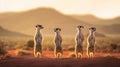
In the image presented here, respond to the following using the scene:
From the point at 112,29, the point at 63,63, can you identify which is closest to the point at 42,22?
the point at 112,29

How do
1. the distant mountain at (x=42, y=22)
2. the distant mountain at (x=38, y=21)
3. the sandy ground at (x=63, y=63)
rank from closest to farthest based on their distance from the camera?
the sandy ground at (x=63, y=63) < the distant mountain at (x=42, y=22) < the distant mountain at (x=38, y=21)

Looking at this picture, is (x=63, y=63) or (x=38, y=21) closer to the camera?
(x=63, y=63)

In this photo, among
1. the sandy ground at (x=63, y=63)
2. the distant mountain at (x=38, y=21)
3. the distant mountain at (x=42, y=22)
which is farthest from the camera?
the distant mountain at (x=38, y=21)

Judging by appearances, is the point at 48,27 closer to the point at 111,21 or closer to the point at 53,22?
the point at 53,22

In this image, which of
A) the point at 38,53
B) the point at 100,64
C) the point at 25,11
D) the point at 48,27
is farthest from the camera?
the point at 25,11

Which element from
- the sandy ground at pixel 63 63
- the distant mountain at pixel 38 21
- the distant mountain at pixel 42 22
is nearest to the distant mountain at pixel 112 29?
the distant mountain at pixel 42 22

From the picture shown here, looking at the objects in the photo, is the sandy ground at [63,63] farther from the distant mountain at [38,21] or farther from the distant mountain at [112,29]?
the distant mountain at [112,29]

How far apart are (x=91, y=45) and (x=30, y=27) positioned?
122m

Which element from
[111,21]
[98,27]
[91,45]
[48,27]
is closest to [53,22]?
[48,27]

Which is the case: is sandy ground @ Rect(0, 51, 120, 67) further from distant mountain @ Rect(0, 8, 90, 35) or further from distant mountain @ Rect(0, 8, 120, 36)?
distant mountain @ Rect(0, 8, 90, 35)

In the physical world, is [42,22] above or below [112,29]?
above

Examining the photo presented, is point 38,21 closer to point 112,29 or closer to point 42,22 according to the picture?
point 42,22

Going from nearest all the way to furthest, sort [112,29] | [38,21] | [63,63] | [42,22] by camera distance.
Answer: [63,63] → [112,29] → [42,22] → [38,21]

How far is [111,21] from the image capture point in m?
176
